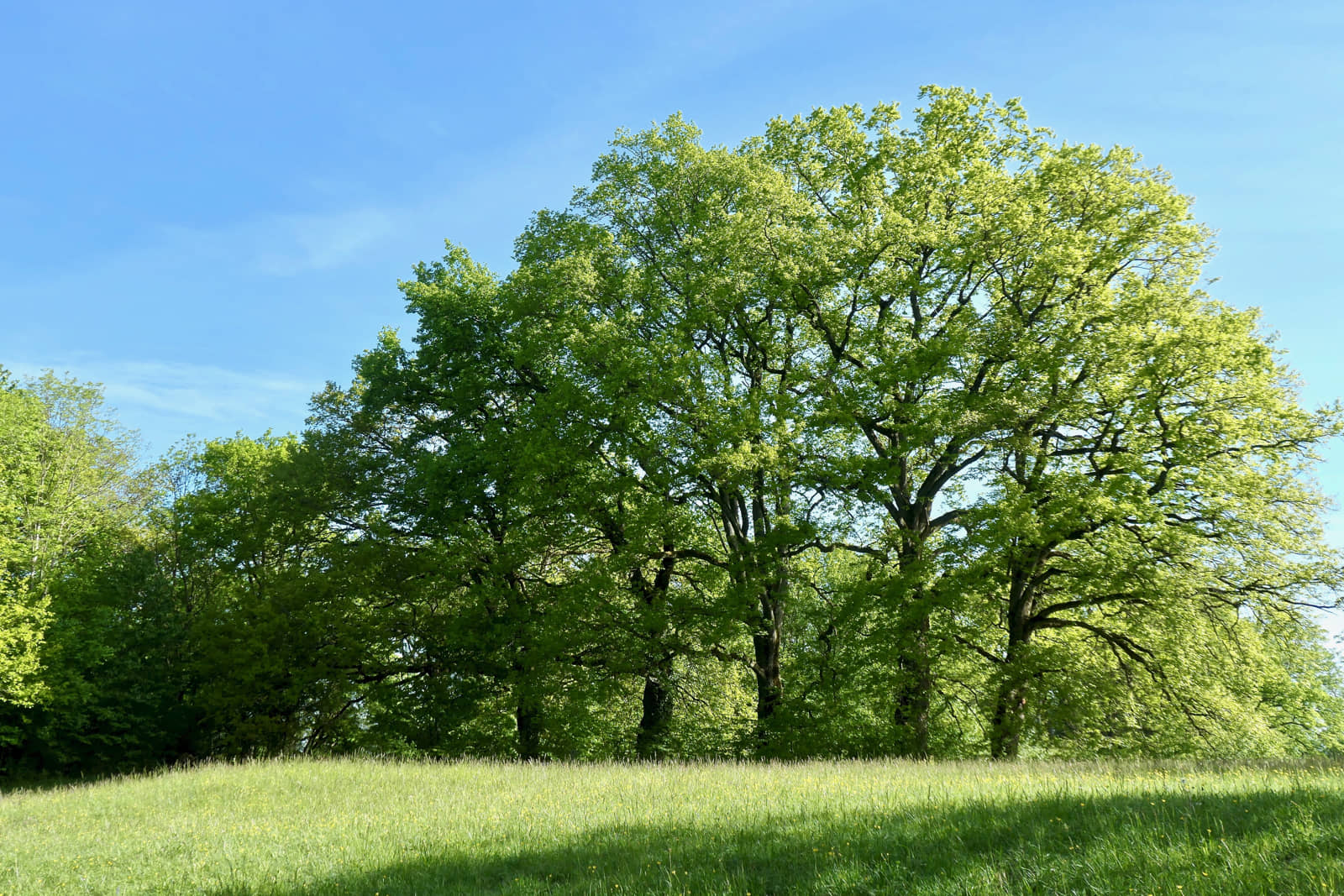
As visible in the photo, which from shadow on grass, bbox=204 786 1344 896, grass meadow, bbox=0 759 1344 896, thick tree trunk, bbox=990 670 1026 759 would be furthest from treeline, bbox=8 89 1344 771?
shadow on grass, bbox=204 786 1344 896

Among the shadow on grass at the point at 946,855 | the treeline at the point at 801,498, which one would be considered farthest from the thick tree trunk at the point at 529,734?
the shadow on grass at the point at 946,855

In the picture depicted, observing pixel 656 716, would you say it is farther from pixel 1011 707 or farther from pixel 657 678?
pixel 1011 707

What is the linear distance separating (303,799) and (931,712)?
52.4ft

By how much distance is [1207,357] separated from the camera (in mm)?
18656

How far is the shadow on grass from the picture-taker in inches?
239

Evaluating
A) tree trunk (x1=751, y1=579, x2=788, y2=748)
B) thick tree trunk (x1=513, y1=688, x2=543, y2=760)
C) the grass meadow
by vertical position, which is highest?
tree trunk (x1=751, y1=579, x2=788, y2=748)

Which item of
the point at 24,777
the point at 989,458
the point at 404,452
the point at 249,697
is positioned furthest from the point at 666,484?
the point at 24,777

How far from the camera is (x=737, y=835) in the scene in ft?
28.0

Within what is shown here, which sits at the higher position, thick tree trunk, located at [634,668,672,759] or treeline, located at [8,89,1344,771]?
treeline, located at [8,89,1344,771]

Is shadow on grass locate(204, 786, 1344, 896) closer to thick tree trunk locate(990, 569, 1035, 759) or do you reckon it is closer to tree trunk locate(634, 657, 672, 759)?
thick tree trunk locate(990, 569, 1035, 759)

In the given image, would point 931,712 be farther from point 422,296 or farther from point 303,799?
point 422,296

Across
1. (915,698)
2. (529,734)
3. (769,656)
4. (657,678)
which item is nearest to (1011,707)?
(915,698)

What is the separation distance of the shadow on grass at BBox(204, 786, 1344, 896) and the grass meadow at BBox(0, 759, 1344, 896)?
0.08 ft

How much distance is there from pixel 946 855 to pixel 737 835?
2.22 metres
